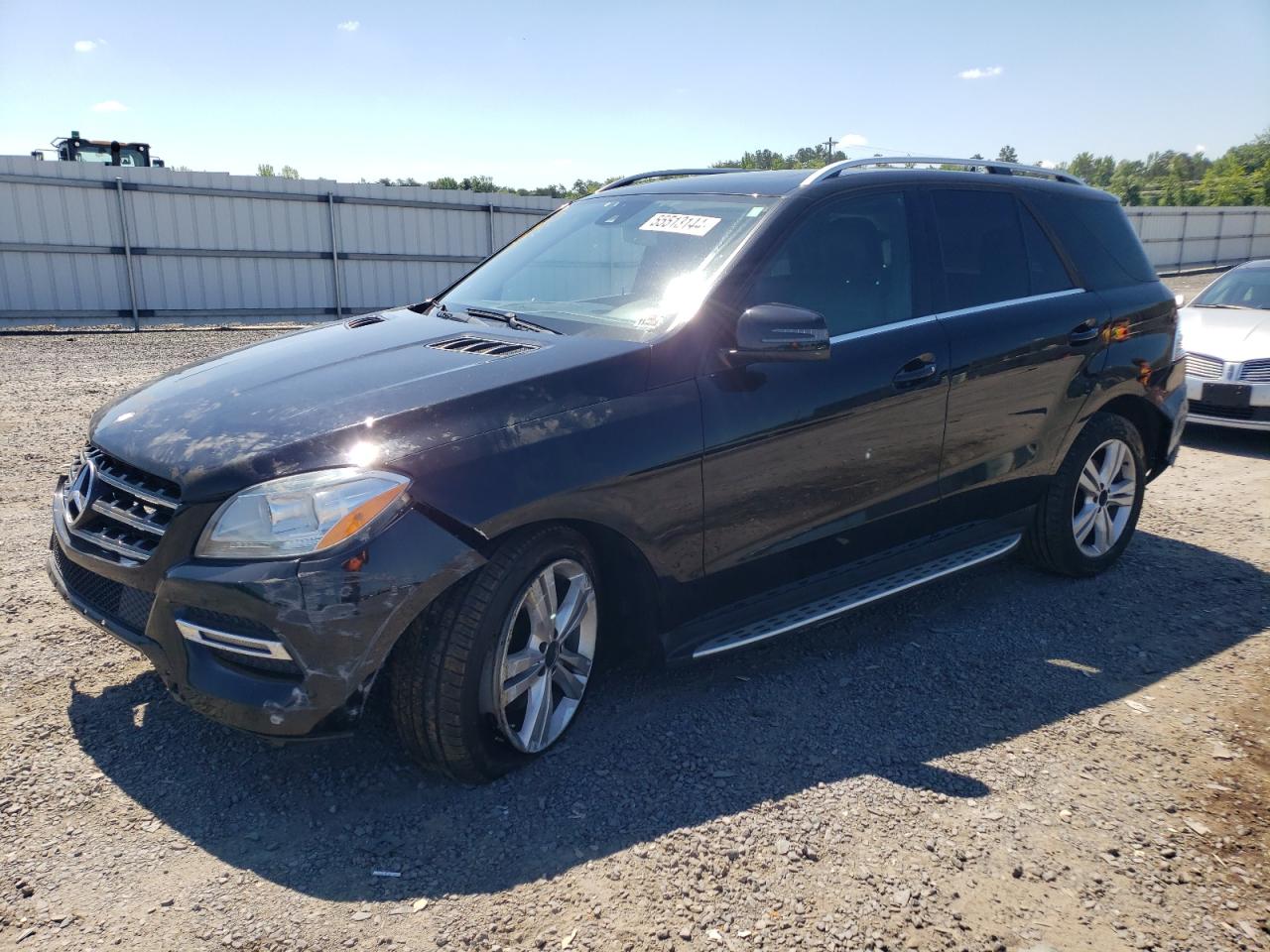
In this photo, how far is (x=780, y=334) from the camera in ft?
10.6

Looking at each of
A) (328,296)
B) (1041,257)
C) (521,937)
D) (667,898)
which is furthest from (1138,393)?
(328,296)

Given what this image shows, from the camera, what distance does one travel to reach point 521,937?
7.80 feet

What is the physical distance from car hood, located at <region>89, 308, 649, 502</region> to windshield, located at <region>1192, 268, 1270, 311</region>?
834 cm

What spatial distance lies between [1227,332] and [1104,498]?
4.71 m

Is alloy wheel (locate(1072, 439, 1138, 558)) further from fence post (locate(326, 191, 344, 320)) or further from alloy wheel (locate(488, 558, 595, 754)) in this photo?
fence post (locate(326, 191, 344, 320))

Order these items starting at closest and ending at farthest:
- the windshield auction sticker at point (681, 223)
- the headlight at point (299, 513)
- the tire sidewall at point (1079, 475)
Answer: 1. the headlight at point (299, 513)
2. the windshield auction sticker at point (681, 223)
3. the tire sidewall at point (1079, 475)

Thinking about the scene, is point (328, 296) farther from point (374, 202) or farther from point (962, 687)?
point (962, 687)

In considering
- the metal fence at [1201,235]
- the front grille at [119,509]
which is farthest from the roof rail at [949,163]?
the metal fence at [1201,235]

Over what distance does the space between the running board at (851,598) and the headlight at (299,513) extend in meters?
1.30

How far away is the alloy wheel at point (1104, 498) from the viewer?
190 inches

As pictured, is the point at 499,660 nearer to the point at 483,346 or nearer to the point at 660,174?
the point at 483,346

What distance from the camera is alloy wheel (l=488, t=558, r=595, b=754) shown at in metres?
2.92

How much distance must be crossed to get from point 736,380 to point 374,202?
15.8m

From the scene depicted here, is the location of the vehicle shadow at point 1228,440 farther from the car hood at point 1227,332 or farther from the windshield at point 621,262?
the windshield at point 621,262
